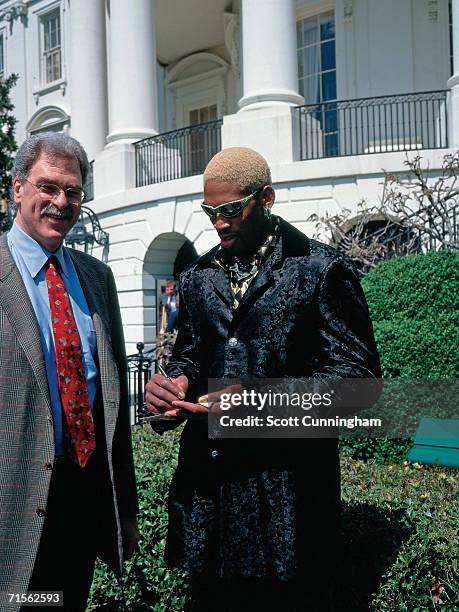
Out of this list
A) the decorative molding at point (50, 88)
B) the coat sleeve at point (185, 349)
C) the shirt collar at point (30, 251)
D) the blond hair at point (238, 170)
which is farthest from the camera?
the decorative molding at point (50, 88)

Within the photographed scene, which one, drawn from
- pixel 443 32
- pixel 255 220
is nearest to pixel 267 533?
pixel 255 220

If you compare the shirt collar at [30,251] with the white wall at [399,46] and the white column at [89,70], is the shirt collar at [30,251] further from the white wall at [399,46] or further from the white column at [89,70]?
the white column at [89,70]

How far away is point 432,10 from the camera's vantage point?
57.4 ft

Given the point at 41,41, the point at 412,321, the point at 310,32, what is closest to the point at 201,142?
the point at 310,32

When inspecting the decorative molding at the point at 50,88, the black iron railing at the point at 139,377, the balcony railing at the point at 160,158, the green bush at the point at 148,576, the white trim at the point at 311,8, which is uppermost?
the decorative molding at the point at 50,88

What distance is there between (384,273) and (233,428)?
17.4 ft

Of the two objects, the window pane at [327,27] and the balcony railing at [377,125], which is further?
the window pane at [327,27]

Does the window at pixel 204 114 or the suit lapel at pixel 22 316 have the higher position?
the window at pixel 204 114

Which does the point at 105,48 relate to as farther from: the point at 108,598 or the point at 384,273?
the point at 108,598

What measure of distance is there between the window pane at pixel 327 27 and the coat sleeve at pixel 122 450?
17.6 meters

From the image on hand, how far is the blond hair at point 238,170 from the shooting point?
2785 millimetres

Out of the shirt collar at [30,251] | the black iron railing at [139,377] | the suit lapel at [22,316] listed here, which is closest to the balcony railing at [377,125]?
the black iron railing at [139,377]

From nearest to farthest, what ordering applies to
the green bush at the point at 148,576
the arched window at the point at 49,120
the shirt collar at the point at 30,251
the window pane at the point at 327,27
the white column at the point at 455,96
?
the shirt collar at the point at 30,251 → the green bush at the point at 148,576 → the white column at the point at 455,96 → the window pane at the point at 327,27 → the arched window at the point at 49,120

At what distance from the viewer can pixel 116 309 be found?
3.36 metres
